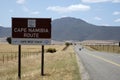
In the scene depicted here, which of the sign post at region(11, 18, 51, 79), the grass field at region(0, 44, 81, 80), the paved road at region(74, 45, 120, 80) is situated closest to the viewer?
the paved road at region(74, 45, 120, 80)

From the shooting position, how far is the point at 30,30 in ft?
57.7

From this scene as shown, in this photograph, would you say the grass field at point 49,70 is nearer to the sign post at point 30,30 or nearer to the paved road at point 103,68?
the paved road at point 103,68

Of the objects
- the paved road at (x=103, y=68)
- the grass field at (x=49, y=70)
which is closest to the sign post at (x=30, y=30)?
the grass field at (x=49, y=70)

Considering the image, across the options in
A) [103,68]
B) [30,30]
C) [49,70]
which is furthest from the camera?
[103,68]

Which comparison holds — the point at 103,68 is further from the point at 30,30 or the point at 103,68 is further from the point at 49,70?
the point at 30,30

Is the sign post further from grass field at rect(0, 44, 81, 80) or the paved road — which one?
the paved road

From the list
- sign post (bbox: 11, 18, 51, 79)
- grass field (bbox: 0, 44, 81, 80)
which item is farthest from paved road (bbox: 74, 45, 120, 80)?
sign post (bbox: 11, 18, 51, 79)

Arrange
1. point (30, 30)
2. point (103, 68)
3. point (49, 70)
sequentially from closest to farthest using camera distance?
point (30, 30) < point (49, 70) < point (103, 68)

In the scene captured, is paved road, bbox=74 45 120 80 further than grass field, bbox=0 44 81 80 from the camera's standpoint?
No

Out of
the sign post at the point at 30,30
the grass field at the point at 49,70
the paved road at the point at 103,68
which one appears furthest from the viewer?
the sign post at the point at 30,30

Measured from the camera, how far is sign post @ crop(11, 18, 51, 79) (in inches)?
690

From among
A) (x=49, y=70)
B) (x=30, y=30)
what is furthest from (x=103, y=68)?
(x=30, y=30)

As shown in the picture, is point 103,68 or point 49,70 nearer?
point 49,70

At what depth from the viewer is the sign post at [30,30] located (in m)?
17.5
